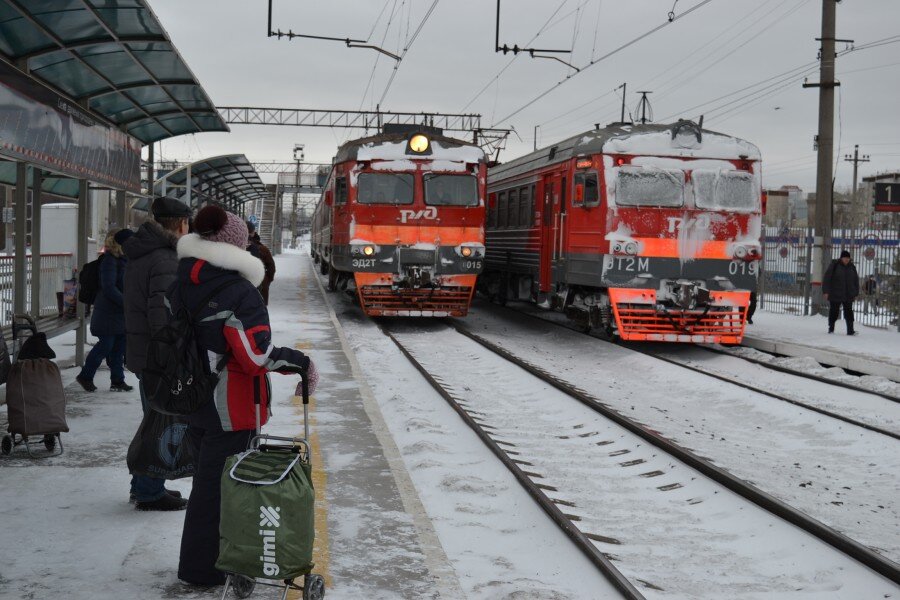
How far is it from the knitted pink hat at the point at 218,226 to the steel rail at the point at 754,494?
381 cm

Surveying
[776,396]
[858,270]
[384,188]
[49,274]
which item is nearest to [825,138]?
[858,270]

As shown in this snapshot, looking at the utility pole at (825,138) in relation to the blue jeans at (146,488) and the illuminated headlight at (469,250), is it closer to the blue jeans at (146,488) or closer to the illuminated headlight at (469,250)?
the illuminated headlight at (469,250)

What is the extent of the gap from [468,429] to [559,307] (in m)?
8.19

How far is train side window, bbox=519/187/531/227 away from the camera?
736 inches

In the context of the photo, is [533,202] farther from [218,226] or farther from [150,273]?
[218,226]

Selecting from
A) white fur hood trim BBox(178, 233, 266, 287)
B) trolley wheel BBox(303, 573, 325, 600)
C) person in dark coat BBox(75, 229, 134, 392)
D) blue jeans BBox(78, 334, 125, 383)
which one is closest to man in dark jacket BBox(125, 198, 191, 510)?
white fur hood trim BBox(178, 233, 266, 287)

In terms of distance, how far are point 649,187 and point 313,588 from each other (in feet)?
37.2

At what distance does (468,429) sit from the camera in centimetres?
883

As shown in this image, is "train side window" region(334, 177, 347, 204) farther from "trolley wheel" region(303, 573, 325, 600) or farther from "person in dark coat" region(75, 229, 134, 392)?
"trolley wheel" region(303, 573, 325, 600)

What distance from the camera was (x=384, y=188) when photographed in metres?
17.3

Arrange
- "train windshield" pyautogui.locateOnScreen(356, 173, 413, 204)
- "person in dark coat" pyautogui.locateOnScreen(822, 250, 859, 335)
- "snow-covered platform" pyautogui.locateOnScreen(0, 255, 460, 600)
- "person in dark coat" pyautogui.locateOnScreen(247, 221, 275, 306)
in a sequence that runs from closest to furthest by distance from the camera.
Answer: "snow-covered platform" pyautogui.locateOnScreen(0, 255, 460, 600) → "person in dark coat" pyautogui.locateOnScreen(247, 221, 275, 306) → "person in dark coat" pyautogui.locateOnScreen(822, 250, 859, 335) → "train windshield" pyautogui.locateOnScreen(356, 173, 413, 204)

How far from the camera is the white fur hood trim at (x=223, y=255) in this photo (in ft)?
13.9

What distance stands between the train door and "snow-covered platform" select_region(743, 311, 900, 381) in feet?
11.6

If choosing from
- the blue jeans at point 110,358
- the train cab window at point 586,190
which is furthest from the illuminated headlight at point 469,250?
the blue jeans at point 110,358
